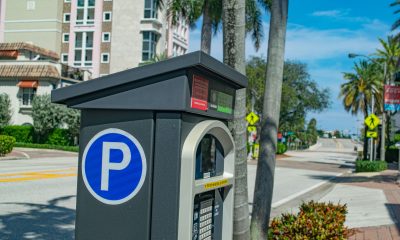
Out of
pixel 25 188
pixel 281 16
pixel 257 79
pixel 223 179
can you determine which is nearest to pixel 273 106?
pixel 281 16

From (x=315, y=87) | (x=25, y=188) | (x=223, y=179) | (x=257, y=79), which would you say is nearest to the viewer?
(x=223, y=179)

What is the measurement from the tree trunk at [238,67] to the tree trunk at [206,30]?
13905 millimetres

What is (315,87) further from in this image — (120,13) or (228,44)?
(228,44)

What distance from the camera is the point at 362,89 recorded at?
44.6 m

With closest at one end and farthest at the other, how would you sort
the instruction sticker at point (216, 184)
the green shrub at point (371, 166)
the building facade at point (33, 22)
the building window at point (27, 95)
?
the instruction sticker at point (216, 184), the green shrub at point (371, 166), the building window at point (27, 95), the building facade at point (33, 22)

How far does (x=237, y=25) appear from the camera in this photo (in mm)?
4195

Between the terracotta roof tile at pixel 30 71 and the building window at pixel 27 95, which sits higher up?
the terracotta roof tile at pixel 30 71

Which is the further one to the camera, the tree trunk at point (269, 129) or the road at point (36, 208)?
the road at point (36, 208)

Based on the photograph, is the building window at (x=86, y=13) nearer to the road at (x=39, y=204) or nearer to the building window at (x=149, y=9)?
the building window at (x=149, y=9)

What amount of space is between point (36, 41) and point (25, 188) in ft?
164

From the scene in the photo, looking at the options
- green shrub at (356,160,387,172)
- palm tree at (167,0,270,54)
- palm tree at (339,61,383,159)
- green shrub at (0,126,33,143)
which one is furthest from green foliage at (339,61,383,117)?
green shrub at (0,126,33,143)

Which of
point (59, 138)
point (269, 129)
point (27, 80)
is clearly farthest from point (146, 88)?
point (27, 80)

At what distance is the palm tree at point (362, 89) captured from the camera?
45.2 metres

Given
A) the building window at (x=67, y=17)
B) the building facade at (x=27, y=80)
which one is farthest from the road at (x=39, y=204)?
the building window at (x=67, y=17)
